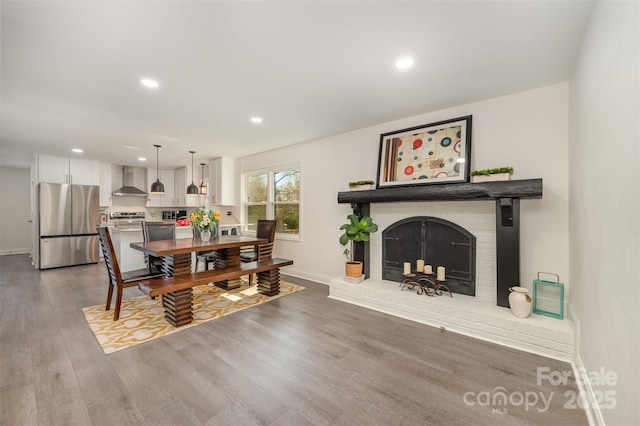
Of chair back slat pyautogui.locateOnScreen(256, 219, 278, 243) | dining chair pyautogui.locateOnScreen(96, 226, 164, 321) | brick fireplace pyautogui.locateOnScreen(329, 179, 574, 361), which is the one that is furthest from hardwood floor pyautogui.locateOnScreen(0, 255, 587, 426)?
chair back slat pyautogui.locateOnScreen(256, 219, 278, 243)

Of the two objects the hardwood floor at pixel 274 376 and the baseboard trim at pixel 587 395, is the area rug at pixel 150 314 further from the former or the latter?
the baseboard trim at pixel 587 395

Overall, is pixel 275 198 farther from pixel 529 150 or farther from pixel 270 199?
pixel 529 150

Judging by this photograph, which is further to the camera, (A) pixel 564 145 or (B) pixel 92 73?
(A) pixel 564 145

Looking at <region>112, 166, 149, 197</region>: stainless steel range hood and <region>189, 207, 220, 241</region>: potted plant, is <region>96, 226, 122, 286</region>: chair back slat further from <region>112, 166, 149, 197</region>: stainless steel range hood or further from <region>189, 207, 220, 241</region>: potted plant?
<region>112, 166, 149, 197</region>: stainless steel range hood

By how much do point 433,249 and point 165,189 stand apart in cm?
739

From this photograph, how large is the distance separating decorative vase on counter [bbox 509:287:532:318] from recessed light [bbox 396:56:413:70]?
2379 millimetres

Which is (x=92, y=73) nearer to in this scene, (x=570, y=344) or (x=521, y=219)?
(x=521, y=219)

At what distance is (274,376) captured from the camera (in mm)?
2002

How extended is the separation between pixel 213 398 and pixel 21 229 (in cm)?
983

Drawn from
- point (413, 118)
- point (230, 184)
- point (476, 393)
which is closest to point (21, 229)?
point (230, 184)

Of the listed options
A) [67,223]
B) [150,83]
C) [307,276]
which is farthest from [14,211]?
[307,276]

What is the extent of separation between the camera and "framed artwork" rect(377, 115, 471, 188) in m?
3.15

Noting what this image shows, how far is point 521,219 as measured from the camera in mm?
2852

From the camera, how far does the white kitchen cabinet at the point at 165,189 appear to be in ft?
24.6
